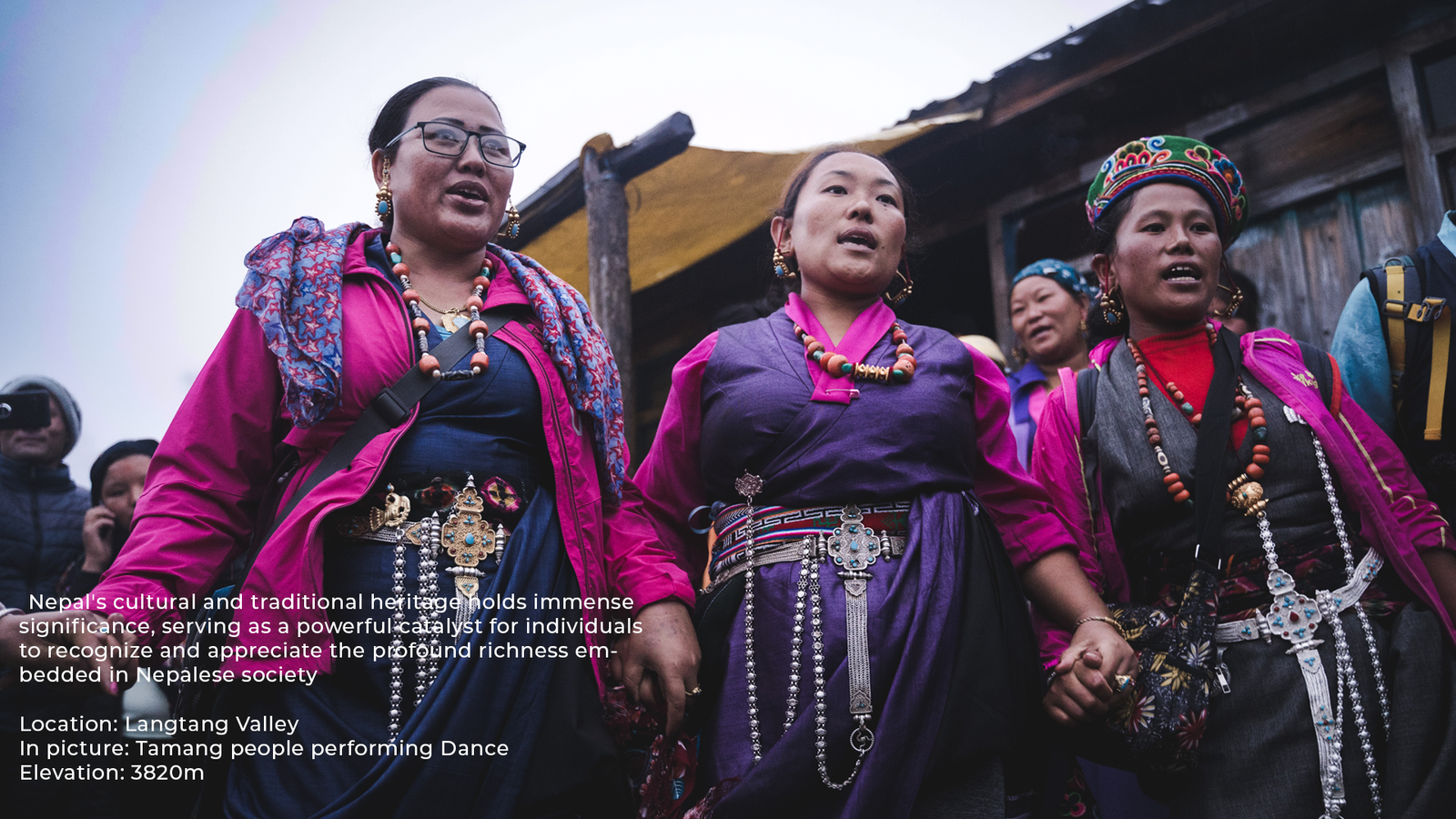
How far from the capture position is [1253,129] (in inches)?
188

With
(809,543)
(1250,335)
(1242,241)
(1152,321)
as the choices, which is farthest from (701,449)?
(1242,241)

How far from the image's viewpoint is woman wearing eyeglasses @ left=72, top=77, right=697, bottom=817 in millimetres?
1752

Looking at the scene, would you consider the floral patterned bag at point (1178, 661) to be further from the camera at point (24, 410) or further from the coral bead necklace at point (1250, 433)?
the camera at point (24, 410)

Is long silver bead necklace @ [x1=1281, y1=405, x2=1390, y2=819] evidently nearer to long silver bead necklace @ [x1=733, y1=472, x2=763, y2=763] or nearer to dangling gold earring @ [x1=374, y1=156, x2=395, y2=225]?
long silver bead necklace @ [x1=733, y1=472, x2=763, y2=763]

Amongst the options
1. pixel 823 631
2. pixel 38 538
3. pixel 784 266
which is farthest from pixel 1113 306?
pixel 38 538

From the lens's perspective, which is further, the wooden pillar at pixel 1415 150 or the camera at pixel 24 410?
the wooden pillar at pixel 1415 150

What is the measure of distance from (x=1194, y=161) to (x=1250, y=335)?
1.61 feet

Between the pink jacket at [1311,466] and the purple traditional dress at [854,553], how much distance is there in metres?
0.23

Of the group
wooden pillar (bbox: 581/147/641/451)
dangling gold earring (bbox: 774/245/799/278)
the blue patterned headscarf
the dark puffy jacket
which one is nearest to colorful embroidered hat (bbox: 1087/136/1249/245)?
dangling gold earring (bbox: 774/245/799/278)

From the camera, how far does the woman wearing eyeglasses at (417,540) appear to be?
1752 mm

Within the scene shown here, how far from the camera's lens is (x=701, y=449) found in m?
2.33

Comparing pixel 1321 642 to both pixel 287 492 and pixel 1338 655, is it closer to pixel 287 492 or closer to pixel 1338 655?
pixel 1338 655

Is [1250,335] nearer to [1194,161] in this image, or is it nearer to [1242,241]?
[1194,161]

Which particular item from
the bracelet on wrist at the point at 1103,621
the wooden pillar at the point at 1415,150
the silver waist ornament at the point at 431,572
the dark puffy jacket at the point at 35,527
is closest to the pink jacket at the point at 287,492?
the silver waist ornament at the point at 431,572
